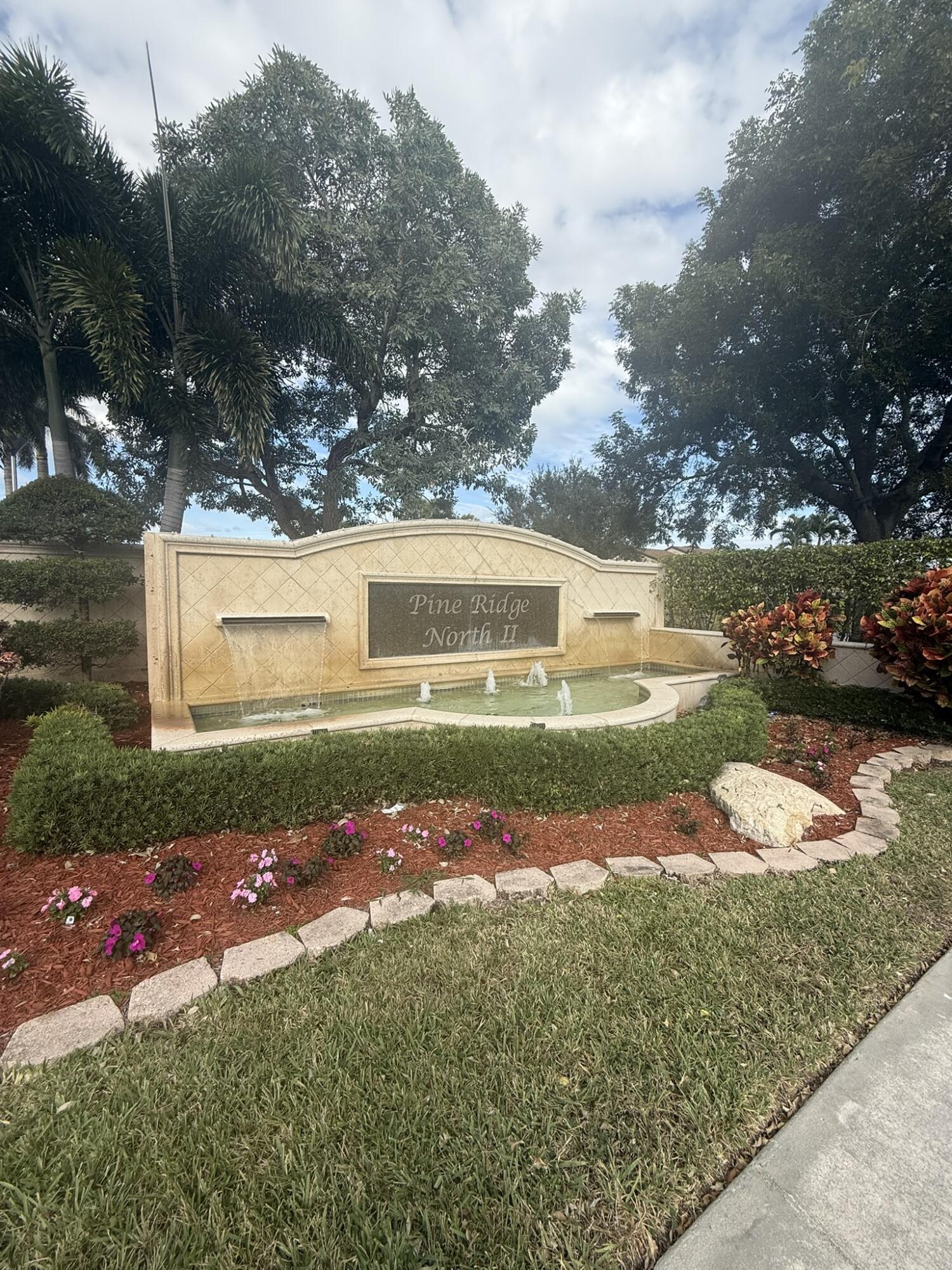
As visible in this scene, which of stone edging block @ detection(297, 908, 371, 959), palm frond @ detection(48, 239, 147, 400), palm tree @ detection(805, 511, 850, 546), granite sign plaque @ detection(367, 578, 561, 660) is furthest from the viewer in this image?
palm tree @ detection(805, 511, 850, 546)

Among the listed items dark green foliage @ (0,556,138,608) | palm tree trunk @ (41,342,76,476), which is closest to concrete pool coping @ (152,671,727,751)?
dark green foliage @ (0,556,138,608)

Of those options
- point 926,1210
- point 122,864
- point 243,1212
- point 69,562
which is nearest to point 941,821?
point 926,1210

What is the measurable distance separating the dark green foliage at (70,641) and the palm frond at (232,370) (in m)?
4.91

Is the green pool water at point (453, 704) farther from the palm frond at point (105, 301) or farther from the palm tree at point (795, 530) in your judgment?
the palm tree at point (795, 530)

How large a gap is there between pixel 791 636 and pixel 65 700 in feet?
33.8

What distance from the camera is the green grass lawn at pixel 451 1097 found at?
58.8 inches

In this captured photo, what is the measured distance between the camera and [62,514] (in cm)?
952

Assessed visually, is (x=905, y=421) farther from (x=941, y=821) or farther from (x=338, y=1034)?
(x=338, y=1034)

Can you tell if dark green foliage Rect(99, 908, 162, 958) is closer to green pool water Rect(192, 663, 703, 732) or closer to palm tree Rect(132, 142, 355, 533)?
green pool water Rect(192, 663, 703, 732)

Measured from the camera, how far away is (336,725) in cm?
554

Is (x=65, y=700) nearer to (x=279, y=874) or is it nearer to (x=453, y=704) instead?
(x=453, y=704)

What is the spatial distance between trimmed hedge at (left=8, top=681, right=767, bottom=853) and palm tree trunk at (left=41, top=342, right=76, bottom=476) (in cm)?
931

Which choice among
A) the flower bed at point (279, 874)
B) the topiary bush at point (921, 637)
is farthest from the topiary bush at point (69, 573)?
the topiary bush at point (921, 637)

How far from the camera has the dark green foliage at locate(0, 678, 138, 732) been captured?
22.1ft
